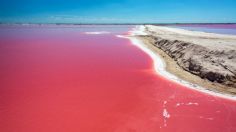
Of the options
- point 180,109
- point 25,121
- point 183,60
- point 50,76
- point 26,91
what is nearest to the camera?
point 25,121

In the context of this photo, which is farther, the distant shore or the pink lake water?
the distant shore

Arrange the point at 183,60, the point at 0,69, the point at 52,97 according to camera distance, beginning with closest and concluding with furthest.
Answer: the point at 52,97 → the point at 0,69 → the point at 183,60

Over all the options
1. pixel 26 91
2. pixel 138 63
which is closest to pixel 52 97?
pixel 26 91

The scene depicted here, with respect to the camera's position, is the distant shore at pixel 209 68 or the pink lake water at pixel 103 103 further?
the distant shore at pixel 209 68

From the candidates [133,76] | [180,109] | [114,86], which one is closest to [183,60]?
[133,76]

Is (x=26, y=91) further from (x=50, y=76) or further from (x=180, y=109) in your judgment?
(x=180, y=109)

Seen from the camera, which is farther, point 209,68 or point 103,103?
point 209,68

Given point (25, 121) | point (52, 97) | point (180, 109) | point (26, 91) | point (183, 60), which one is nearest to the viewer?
point (25, 121)

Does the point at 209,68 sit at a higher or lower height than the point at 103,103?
higher

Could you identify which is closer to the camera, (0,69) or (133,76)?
(133,76)

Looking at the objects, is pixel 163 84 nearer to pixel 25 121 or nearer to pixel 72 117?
pixel 72 117
